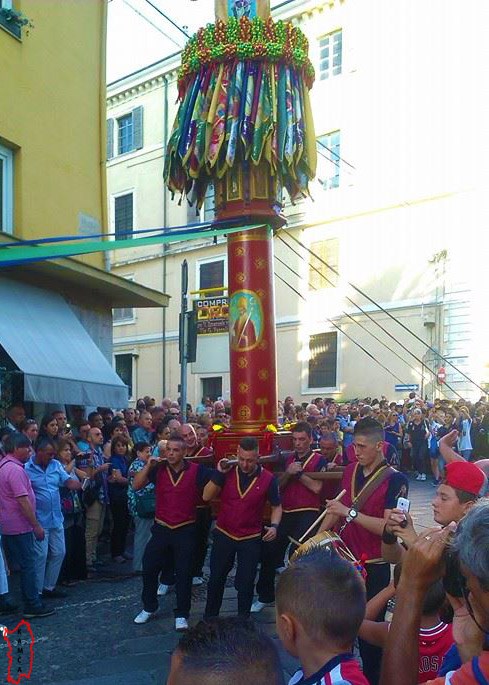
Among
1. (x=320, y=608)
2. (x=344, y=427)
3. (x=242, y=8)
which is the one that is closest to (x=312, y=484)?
(x=320, y=608)

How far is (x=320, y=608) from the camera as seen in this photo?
215 cm

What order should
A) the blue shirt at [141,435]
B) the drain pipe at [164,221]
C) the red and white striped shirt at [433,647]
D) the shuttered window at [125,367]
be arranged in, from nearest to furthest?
the red and white striped shirt at [433,647]
the blue shirt at [141,435]
the drain pipe at [164,221]
the shuttered window at [125,367]

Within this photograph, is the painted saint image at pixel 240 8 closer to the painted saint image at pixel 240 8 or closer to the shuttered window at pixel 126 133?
the painted saint image at pixel 240 8

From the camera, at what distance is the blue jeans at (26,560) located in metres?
6.68

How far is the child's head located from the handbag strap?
2.88 m

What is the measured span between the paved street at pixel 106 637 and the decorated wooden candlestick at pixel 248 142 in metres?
2.14

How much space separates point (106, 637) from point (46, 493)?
1.67 metres

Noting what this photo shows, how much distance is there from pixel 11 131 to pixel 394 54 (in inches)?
765

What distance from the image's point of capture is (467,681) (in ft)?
6.27

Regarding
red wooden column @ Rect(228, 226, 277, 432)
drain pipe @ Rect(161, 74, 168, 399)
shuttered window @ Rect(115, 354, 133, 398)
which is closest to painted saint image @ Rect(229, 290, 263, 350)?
red wooden column @ Rect(228, 226, 277, 432)

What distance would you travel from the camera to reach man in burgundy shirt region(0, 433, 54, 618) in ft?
21.7

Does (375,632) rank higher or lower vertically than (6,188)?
lower

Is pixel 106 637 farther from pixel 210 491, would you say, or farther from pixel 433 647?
pixel 433 647

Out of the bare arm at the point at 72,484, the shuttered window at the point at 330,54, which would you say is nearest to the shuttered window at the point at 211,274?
the shuttered window at the point at 330,54
